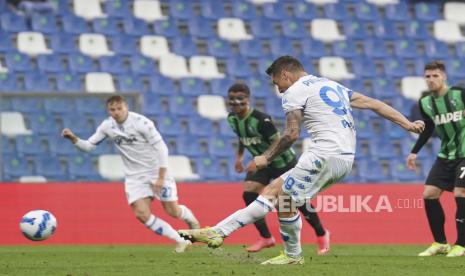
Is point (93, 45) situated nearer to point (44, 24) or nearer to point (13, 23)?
point (44, 24)

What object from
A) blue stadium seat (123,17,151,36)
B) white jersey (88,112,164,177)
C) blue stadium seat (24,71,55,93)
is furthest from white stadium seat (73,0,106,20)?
white jersey (88,112,164,177)

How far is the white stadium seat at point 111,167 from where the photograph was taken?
15.4 m

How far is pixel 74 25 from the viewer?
782 inches

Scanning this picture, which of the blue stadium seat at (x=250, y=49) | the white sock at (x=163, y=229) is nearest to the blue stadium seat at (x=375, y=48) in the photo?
the blue stadium seat at (x=250, y=49)

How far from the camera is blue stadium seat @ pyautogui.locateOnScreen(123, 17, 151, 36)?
66.0 feet

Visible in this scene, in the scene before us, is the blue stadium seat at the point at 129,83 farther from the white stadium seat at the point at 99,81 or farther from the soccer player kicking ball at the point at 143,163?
the soccer player kicking ball at the point at 143,163

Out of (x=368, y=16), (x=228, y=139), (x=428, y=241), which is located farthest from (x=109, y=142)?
(x=368, y=16)

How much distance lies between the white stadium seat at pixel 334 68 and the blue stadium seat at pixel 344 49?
0.31m

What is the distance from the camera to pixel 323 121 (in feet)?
28.2

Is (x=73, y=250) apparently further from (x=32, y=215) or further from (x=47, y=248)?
(x=32, y=215)

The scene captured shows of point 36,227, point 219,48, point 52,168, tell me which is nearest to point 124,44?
point 219,48

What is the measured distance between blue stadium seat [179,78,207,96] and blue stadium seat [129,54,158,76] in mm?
609

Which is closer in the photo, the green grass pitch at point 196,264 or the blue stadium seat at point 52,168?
the green grass pitch at point 196,264

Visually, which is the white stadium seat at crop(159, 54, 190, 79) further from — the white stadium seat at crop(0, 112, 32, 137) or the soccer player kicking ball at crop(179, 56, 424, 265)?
the soccer player kicking ball at crop(179, 56, 424, 265)
